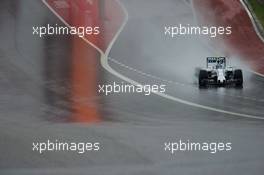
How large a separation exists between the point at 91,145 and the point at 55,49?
643mm

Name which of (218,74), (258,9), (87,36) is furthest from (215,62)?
(87,36)

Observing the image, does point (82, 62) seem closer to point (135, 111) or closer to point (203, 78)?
point (135, 111)

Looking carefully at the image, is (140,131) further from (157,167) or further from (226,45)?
(226,45)

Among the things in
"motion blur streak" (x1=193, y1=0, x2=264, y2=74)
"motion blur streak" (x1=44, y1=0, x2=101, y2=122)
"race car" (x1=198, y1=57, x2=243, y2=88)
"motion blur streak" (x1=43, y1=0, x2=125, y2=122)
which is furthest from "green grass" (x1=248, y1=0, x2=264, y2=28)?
"motion blur streak" (x1=44, y1=0, x2=101, y2=122)

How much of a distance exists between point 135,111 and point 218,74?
57 centimetres

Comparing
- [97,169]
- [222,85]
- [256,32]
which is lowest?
[97,169]

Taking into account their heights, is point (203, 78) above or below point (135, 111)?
above

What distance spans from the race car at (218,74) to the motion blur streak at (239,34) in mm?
95

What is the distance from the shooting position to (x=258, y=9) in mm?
4871

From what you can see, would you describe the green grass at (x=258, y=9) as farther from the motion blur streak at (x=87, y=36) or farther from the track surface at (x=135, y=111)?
the motion blur streak at (x=87, y=36)

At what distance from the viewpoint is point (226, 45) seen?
4.76m

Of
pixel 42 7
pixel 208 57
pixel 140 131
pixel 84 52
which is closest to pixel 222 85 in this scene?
pixel 208 57

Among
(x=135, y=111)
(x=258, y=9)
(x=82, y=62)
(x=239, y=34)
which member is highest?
(x=258, y=9)

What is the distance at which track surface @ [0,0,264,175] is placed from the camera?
4.69 metres
